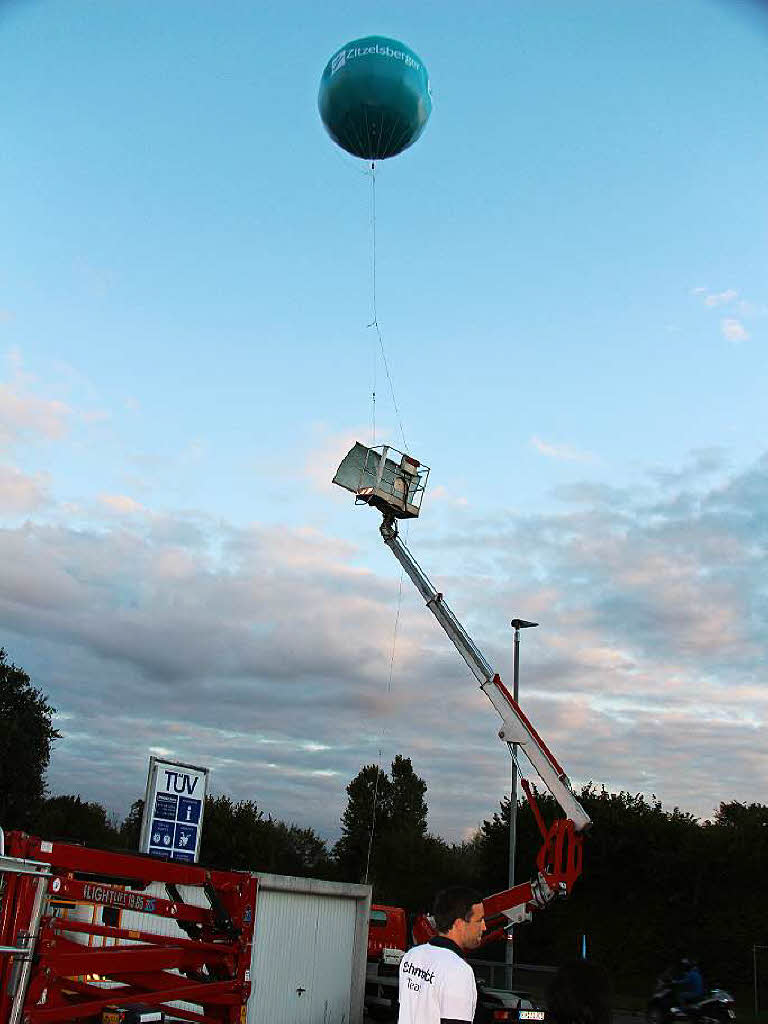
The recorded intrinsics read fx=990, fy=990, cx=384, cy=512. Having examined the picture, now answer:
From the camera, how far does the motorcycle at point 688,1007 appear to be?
20047mm

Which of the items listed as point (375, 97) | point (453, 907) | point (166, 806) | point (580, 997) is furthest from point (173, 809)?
point (580, 997)

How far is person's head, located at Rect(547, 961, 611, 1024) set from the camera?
13.4 ft

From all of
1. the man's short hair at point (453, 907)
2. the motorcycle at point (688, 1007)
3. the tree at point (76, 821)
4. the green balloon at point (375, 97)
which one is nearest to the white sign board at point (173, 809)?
the motorcycle at point (688, 1007)

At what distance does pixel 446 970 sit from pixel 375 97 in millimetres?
14586

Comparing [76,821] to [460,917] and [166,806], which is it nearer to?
[166,806]

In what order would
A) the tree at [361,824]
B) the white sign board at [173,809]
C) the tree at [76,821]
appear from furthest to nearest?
the tree at [76,821], the tree at [361,824], the white sign board at [173,809]

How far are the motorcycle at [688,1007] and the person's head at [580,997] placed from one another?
18586 millimetres

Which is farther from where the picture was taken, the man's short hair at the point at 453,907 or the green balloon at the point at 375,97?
the green balloon at the point at 375,97

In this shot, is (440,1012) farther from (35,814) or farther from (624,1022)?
(35,814)

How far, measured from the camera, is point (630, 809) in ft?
154

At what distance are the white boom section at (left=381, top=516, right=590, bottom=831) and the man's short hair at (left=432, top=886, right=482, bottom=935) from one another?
15.8 metres

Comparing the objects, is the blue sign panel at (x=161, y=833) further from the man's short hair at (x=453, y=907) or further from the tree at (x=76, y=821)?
the tree at (x=76, y=821)

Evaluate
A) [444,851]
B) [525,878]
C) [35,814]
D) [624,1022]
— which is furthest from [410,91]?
[444,851]

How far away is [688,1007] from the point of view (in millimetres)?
20188
